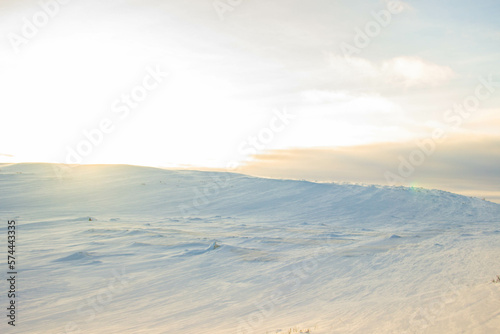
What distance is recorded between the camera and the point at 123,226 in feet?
33.5

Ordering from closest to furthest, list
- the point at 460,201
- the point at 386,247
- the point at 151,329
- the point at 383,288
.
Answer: the point at 151,329
the point at 383,288
the point at 386,247
the point at 460,201

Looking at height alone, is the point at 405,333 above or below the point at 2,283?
above

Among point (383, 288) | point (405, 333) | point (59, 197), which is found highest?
point (405, 333)

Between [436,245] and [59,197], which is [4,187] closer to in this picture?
[59,197]

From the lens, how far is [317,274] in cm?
599

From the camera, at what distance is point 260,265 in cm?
657

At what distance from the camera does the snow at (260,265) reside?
4023 millimetres

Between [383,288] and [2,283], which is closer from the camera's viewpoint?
[383,288]

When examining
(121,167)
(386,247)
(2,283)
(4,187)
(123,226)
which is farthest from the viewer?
(121,167)

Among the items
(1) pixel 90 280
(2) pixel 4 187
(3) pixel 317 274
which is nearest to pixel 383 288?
(3) pixel 317 274

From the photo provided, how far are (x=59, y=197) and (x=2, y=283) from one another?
11.6 meters

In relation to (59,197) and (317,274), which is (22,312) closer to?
(317,274)

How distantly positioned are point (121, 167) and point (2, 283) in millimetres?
17931

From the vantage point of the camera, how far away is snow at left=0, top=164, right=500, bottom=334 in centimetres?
402
